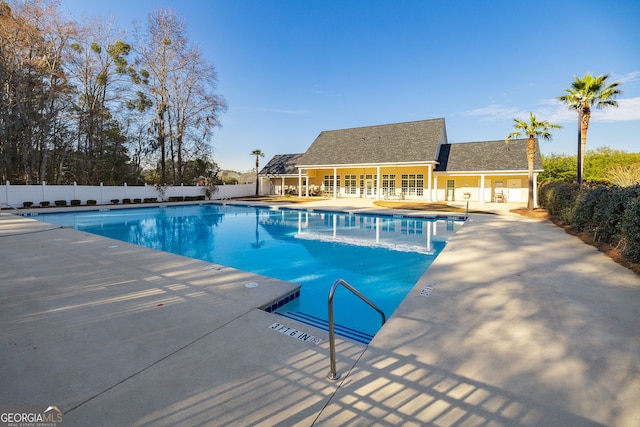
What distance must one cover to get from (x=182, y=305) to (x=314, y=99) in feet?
87.4

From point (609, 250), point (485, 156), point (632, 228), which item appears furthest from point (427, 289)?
point (485, 156)

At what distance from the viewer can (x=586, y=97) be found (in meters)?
15.1

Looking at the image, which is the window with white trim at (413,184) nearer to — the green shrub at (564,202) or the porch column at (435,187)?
the porch column at (435,187)

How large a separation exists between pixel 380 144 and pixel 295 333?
2426cm

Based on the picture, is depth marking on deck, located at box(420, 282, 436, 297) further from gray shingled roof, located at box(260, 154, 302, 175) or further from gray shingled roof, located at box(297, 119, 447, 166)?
gray shingled roof, located at box(260, 154, 302, 175)

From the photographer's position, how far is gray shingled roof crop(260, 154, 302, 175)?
3110 cm

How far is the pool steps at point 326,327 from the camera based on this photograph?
3.90 m

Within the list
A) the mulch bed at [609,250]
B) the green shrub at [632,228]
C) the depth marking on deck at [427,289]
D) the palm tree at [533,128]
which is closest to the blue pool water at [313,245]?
the depth marking on deck at [427,289]

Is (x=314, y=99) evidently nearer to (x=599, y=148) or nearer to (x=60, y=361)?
(x=60, y=361)

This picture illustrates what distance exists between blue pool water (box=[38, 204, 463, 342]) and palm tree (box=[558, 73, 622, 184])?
8473mm

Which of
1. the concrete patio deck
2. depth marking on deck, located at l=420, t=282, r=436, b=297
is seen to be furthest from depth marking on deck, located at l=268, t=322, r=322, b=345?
depth marking on deck, located at l=420, t=282, r=436, b=297

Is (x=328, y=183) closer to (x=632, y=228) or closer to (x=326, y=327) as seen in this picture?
(x=632, y=228)

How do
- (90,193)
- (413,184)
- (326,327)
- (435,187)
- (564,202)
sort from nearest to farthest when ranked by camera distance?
1. (326,327)
2. (564,202)
3. (90,193)
4. (435,187)
5. (413,184)

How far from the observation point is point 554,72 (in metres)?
17.6
